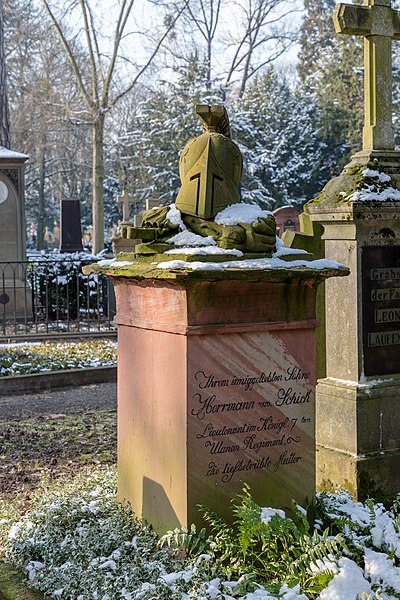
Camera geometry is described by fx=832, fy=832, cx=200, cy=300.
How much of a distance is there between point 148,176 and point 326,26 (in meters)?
19.6

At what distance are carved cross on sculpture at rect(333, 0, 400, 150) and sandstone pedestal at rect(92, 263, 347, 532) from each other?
A: 6.20 ft

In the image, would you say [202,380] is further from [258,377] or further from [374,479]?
[374,479]

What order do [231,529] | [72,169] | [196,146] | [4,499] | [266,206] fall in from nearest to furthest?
[231,529]
[196,146]
[4,499]
[266,206]
[72,169]

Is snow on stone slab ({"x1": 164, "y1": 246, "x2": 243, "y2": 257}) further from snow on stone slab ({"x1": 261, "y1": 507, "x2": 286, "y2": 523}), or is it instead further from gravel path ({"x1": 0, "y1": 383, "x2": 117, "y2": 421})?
gravel path ({"x1": 0, "y1": 383, "x2": 117, "y2": 421})

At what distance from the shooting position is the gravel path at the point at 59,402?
29.4 ft

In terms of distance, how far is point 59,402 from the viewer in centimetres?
959

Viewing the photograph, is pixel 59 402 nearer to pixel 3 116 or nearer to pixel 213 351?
pixel 213 351

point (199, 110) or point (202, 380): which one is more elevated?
point (199, 110)

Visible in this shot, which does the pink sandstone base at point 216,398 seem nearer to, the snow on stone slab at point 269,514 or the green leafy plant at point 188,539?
the green leafy plant at point 188,539

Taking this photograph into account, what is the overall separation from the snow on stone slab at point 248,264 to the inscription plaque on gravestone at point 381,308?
133 cm

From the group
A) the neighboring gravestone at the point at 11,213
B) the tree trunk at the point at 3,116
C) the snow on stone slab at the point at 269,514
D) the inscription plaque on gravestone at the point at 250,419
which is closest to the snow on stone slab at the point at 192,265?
the inscription plaque on gravestone at the point at 250,419

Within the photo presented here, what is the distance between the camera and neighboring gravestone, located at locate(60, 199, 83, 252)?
24562 millimetres

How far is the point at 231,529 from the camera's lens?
404cm

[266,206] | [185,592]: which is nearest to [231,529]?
[185,592]
